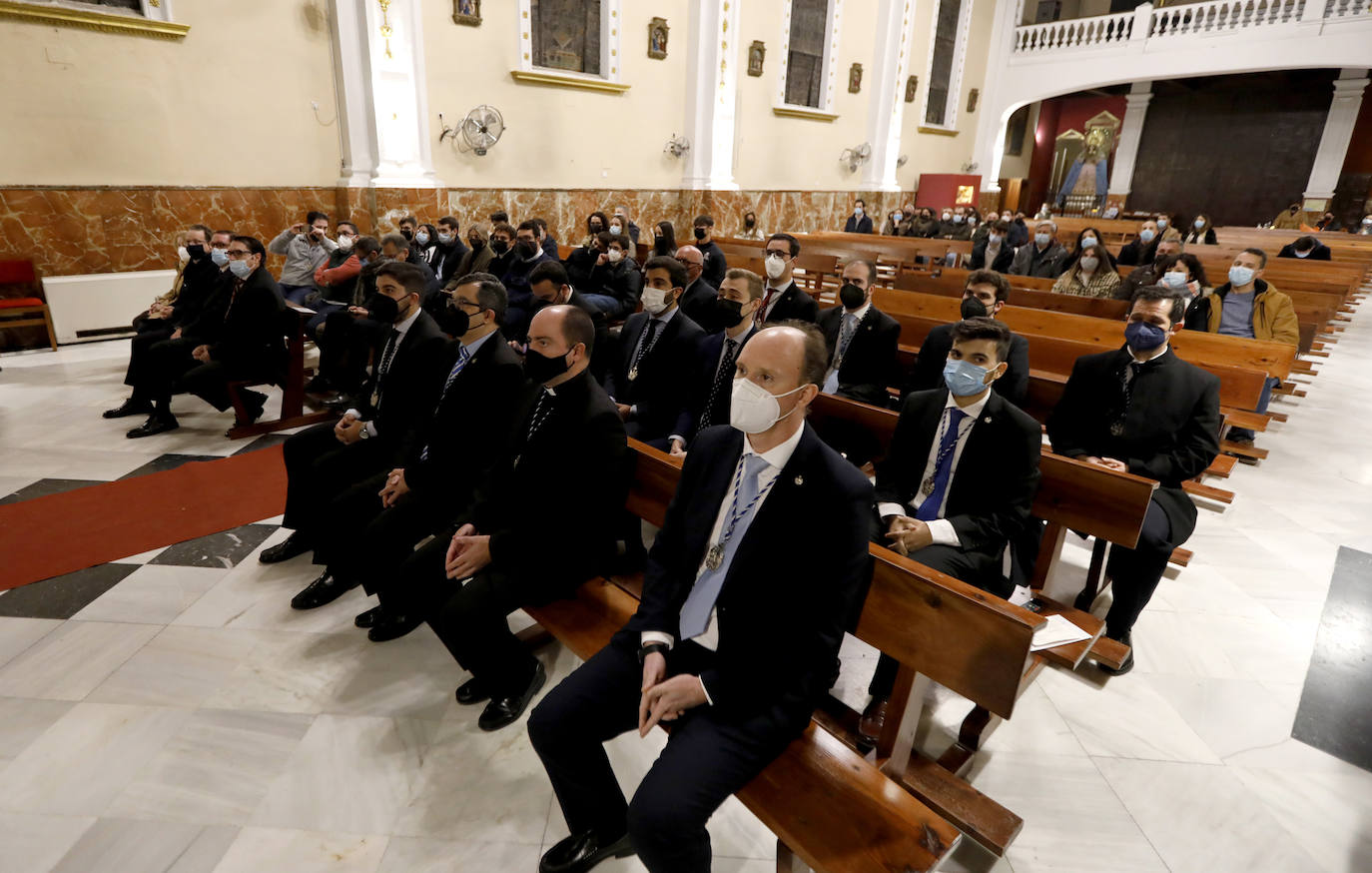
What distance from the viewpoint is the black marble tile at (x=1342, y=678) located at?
8.31 ft

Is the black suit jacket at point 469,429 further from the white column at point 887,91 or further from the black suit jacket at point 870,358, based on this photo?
the white column at point 887,91

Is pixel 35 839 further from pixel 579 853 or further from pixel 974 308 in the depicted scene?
pixel 974 308

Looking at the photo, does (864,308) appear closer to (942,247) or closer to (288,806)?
(288,806)

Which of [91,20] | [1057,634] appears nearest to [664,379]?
[1057,634]

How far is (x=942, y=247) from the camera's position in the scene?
10.5 metres

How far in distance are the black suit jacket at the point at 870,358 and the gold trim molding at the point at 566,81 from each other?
7.89 metres

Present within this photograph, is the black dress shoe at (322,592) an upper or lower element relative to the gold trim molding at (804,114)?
lower

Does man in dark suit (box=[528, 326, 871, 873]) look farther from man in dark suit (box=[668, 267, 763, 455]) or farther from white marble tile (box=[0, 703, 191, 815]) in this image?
man in dark suit (box=[668, 267, 763, 455])

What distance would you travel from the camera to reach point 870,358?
172 inches

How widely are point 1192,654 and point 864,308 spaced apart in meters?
2.40

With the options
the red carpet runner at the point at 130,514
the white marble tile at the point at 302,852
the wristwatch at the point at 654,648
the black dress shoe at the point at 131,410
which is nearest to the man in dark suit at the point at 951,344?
the wristwatch at the point at 654,648

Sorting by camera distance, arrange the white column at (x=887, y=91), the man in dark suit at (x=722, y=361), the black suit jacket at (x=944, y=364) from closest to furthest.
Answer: the man in dark suit at (x=722, y=361)
the black suit jacket at (x=944, y=364)
the white column at (x=887, y=91)

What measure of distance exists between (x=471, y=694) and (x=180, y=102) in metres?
8.33

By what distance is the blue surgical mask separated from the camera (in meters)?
2.53
